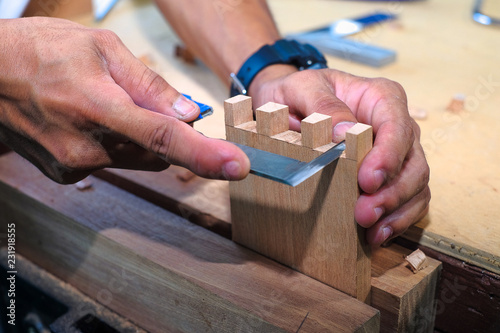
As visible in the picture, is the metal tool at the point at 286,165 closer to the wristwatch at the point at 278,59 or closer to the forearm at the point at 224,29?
the wristwatch at the point at 278,59

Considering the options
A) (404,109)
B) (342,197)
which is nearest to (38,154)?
(342,197)

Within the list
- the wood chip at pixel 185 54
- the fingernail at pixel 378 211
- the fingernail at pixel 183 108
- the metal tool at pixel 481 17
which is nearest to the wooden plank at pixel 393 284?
the fingernail at pixel 378 211

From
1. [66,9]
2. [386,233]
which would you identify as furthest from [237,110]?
[66,9]

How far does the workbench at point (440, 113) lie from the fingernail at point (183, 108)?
0.24m

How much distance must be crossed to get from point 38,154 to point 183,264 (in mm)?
298

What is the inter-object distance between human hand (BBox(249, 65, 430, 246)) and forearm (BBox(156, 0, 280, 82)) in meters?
0.34

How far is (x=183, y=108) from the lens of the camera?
0.78 meters

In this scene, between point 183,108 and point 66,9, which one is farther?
point 66,9

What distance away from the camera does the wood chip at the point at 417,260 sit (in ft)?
2.62

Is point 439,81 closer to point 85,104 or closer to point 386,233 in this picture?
point 386,233

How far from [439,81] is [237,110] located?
0.83 m

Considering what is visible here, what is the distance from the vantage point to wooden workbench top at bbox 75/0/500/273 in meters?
0.88

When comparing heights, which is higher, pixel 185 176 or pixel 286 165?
pixel 286 165

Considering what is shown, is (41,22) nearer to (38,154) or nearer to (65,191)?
(38,154)
